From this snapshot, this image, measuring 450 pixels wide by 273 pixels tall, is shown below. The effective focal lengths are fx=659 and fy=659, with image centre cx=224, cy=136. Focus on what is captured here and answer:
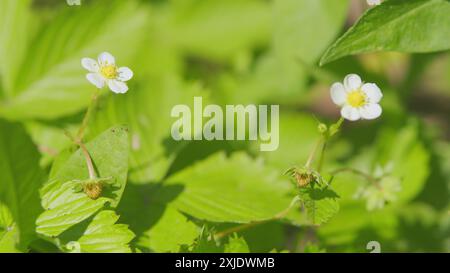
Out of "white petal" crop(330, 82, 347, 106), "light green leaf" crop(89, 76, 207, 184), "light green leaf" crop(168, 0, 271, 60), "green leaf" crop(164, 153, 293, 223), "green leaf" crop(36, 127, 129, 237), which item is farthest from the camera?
"light green leaf" crop(168, 0, 271, 60)

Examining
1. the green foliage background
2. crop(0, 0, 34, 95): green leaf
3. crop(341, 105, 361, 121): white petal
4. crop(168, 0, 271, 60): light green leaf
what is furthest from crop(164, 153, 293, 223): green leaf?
crop(168, 0, 271, 60): light green leaf

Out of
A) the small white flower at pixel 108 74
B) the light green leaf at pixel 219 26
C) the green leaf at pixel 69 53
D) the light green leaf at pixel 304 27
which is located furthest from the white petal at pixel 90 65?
the light green leaf at pixel 219 26

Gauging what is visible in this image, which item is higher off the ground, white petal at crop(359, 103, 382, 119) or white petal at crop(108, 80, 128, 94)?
white petal at crop(108, 80, 128, 94)

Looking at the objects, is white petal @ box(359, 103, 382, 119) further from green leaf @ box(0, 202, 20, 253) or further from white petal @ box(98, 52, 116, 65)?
green leaf @ box(0, 202, 20, 253)

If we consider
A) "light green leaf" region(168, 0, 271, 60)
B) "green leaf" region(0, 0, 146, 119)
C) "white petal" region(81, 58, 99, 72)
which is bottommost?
"white petal" region(81, 58, 99, 72)

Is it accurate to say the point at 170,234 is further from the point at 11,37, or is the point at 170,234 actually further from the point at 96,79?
the point at 11,37
